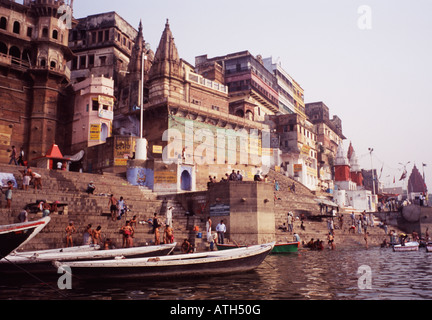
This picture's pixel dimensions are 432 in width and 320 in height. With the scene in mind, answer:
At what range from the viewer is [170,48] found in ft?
138

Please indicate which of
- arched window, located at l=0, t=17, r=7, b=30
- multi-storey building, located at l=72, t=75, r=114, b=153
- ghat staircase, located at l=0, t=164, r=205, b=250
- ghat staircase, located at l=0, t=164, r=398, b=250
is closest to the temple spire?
multi-storey building, located at l=72, t=75, r=114, b=153

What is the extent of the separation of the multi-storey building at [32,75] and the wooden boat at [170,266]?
25.9m

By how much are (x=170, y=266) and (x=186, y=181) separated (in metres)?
17.9

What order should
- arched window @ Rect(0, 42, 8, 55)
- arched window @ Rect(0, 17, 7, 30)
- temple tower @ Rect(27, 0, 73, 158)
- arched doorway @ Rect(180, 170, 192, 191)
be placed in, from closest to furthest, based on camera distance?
arched doorway @ Rect(180, 170, 192, 191)
temple tower @ Rect(27, 0, 73, 158)
arched window @ Rect(0, 42, 8, 55)
arched window @ Rect(0, 17, 7, 30)

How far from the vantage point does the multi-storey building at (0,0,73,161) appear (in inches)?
1302

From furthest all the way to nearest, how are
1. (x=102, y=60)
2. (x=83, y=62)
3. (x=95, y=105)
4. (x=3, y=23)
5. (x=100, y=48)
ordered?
(x=83, y=62)
(x=100, y=48)
(x=102, y=60)
(x=95, y=105)
(x=3, y=23)

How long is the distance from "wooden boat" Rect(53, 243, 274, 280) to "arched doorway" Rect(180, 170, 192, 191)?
1606 cm

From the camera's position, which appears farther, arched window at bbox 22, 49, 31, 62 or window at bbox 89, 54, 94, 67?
window at bbox 89, 54, 94, 67

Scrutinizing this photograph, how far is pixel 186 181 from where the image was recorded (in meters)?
28.9

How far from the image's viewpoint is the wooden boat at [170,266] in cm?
1022

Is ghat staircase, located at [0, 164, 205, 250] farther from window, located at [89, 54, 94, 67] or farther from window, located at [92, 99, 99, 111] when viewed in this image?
window, located at [89, 54, 94, 67]

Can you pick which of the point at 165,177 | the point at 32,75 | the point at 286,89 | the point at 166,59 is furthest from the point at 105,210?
the point at 286,89

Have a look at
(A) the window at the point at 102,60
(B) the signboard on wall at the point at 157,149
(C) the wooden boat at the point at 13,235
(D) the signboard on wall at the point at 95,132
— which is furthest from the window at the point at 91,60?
(C) the wooden boat at the point at 13,235

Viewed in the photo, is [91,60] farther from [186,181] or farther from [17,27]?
[186,181]
